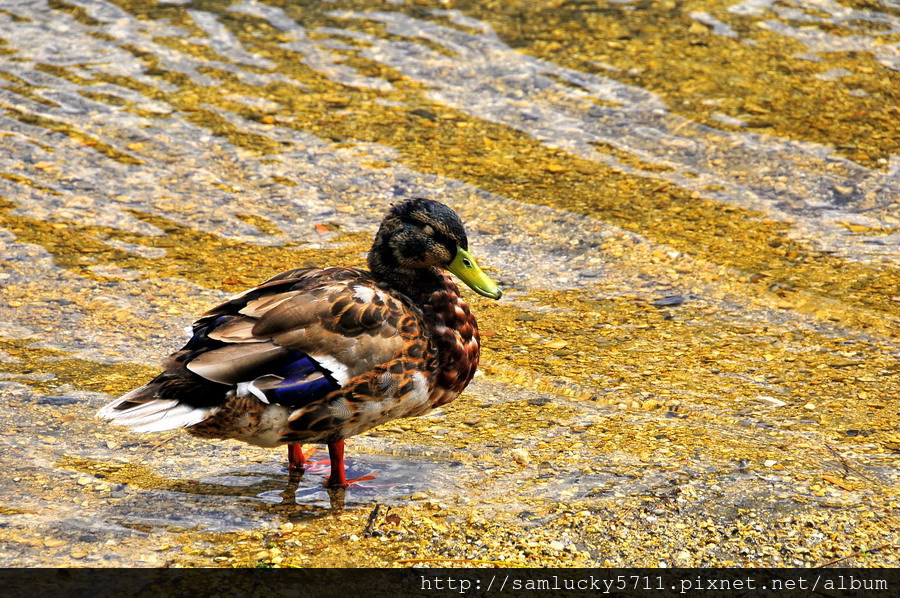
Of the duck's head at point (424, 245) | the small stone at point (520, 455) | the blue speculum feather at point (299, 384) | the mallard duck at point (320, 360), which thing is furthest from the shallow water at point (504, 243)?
the duck's head at point (424, 245)

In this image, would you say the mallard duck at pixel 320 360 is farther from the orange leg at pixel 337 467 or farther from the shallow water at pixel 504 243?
the shallow water at pixel 504 243

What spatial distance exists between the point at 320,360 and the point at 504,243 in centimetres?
363

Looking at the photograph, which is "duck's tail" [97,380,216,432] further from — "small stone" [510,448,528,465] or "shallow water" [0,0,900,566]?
"small stone" [510,448,528,465]

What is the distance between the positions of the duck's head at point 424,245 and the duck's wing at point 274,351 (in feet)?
1.21

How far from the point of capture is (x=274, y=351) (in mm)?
5102

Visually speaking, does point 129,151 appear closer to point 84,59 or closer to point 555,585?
point 84,59

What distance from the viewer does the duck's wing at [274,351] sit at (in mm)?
4992

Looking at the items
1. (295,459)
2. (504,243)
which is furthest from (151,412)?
(504,243)

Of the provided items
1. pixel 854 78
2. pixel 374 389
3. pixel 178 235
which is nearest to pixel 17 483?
pixel 374 389

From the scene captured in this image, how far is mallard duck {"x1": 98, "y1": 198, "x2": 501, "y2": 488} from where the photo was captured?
502cm

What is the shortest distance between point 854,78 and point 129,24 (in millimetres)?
7607

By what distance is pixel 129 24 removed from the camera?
11.6 m

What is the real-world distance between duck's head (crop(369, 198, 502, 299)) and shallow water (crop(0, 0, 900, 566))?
0.95 m

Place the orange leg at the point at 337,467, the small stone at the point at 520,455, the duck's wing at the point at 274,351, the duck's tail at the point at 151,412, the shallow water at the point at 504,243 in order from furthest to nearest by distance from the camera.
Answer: the small stone at the point at 520,455
the orange leg at the point at 337,467
the shallow water at the point at 504,243
the duck's wing at the point at 274,351
the duck's tail at the point at 151,412
